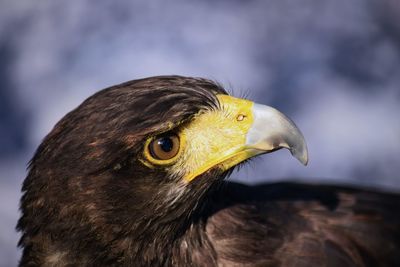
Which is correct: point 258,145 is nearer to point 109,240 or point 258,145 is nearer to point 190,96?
point 190,96

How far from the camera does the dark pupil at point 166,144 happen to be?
153 inches

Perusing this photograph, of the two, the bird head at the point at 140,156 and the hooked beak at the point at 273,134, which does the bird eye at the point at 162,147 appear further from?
the hooked beak at the point at 273,134

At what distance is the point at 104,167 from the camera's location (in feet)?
12.9

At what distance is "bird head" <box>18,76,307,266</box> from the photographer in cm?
389

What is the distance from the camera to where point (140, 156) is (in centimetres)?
391

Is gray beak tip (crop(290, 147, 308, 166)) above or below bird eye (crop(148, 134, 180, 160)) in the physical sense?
below

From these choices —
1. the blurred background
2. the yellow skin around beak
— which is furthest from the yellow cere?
the blurred background

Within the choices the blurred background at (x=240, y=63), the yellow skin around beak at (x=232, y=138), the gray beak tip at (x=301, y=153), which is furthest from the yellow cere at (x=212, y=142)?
the blurred background at (x=240, y=63)

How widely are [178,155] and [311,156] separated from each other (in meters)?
4.65

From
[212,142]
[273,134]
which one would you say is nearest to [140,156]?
[212,142]

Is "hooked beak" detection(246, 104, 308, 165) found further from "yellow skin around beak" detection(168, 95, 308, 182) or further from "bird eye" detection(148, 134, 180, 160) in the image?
"bird eye" detection(148, 134, 180, 160)

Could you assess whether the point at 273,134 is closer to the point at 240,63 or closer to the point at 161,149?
the point at 161,149

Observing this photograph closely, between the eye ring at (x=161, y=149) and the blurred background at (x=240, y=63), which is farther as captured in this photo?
the blurred background at (x=240, y=63)

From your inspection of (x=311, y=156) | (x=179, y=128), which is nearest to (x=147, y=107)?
(x=179, y=128)
